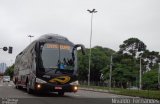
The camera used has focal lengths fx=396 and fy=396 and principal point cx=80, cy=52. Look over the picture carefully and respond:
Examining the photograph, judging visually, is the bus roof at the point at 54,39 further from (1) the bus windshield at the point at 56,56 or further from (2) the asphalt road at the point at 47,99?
(2) the asphalt road at the point at 47,99

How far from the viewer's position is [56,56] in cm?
2522

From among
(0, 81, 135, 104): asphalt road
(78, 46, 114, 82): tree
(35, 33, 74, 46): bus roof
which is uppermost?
(78, 46, 114, 82): tree

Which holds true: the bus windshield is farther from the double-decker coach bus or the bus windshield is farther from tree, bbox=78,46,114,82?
tree, bbox=78,46,114,82

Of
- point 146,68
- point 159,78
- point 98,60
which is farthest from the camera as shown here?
point 146,68

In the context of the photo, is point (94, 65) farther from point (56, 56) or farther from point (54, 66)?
point (54, 66)

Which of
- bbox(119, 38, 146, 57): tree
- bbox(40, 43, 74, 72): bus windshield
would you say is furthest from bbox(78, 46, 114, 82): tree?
bbox(40, 43, 74, 72): bus windshield

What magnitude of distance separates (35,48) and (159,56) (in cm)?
10365

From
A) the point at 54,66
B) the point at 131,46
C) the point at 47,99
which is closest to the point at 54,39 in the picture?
the point at 54,66

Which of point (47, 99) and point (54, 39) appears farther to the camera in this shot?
point (54, 39)

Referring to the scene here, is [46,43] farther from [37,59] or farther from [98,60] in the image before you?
[98,60]

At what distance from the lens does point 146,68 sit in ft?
410

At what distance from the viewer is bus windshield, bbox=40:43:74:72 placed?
24.9 metres

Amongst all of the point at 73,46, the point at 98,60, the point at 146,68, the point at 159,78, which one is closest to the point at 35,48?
the point at 73,46

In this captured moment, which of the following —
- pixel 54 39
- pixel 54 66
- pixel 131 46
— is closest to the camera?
pixel 54 66
